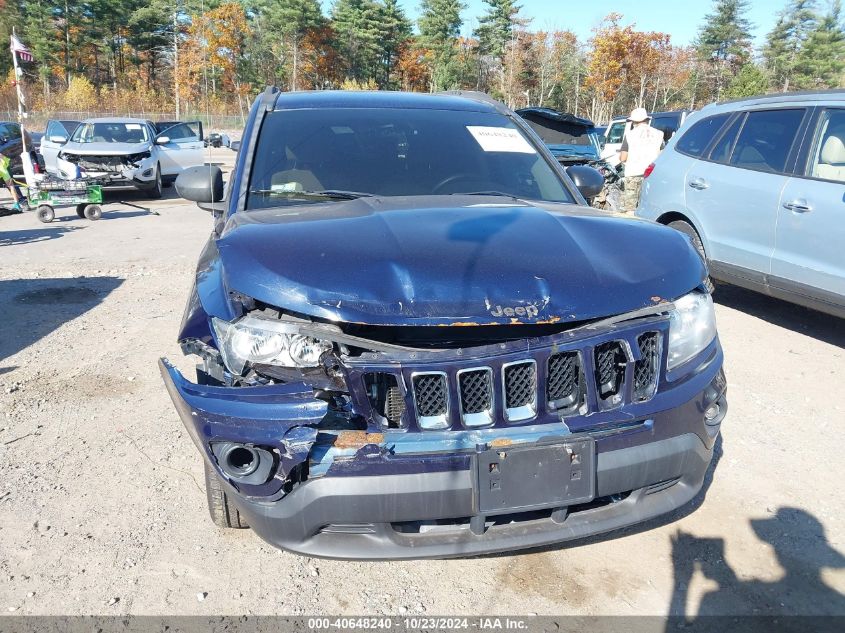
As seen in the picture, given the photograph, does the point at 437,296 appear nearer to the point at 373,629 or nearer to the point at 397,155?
the point at 373,629

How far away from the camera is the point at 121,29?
59.0 meters

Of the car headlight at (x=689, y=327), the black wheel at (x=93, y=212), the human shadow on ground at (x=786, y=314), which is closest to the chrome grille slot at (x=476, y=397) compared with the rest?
the car headlight at (x=689, y=327)

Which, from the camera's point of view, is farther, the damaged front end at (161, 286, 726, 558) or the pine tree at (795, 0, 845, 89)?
the pine tree at (795, 0, 845, 89)

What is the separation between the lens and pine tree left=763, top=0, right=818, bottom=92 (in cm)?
5631

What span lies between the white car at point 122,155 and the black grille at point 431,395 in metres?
13.2

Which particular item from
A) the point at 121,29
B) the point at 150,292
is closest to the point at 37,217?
the point at 150,292

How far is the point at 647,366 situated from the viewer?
87.4 inches

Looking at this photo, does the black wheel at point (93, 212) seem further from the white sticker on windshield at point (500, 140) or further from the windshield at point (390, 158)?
the white sticker on windshield at point (500, 140)

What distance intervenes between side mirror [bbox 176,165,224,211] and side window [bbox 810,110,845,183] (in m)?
4.46

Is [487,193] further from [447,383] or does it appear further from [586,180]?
[447,383]

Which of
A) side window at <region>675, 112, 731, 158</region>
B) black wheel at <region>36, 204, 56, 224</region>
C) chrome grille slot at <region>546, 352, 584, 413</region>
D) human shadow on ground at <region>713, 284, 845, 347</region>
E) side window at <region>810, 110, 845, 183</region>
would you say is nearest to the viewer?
chrome grille slot at <region>546, 352, 584, 413</region>

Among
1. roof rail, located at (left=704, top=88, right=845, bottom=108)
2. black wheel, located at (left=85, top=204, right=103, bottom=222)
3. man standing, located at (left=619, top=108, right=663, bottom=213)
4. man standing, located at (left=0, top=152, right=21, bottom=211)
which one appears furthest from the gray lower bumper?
man standing, located at (left=0, top=152, right=21, bottom=211)

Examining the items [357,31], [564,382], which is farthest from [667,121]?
[357,31]

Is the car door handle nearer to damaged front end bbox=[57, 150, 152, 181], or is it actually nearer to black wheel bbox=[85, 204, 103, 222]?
black wheel bbox=[85, 204, 103, 222]
